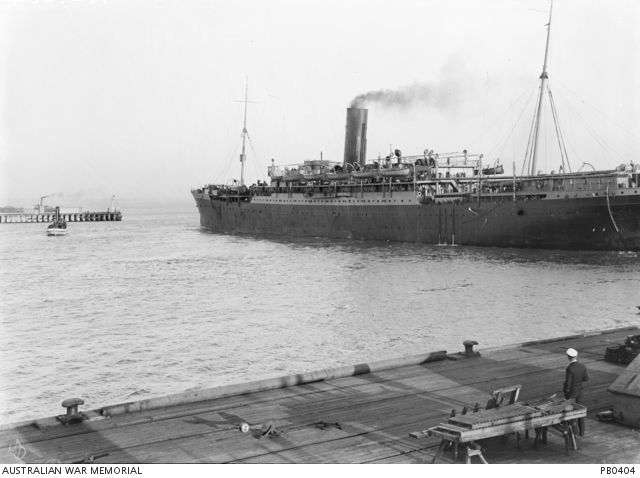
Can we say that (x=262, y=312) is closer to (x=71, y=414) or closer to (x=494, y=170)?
(x=71, y=414)

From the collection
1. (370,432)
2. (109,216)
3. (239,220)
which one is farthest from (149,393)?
(109,216)

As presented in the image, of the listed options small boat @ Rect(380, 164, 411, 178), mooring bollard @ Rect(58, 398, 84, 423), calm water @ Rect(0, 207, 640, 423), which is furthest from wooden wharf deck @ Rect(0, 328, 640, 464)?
small boat @ Rect(380, 164, 411, 178)

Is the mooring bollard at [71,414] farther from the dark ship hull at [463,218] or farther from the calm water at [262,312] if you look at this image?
the dark ship hull at [463,218]

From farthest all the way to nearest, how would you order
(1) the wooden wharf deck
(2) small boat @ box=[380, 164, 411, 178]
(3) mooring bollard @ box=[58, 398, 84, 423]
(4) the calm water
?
(2) small boat @ box=[380, 164, 411, 178] < (4) the calm water < (3) mooring bollard @ box=[58, 398, 84, 423] < (1) the wooden wharf deck

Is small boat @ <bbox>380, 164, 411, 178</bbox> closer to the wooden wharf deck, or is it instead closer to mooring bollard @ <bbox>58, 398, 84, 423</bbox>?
the wooden wharf deck

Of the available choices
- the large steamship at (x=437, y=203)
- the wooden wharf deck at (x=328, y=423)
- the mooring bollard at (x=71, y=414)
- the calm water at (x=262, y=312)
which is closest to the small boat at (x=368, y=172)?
the large steamship at (x=437, y=203)

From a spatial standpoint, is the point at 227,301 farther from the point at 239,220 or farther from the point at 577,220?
the point at 239,220
